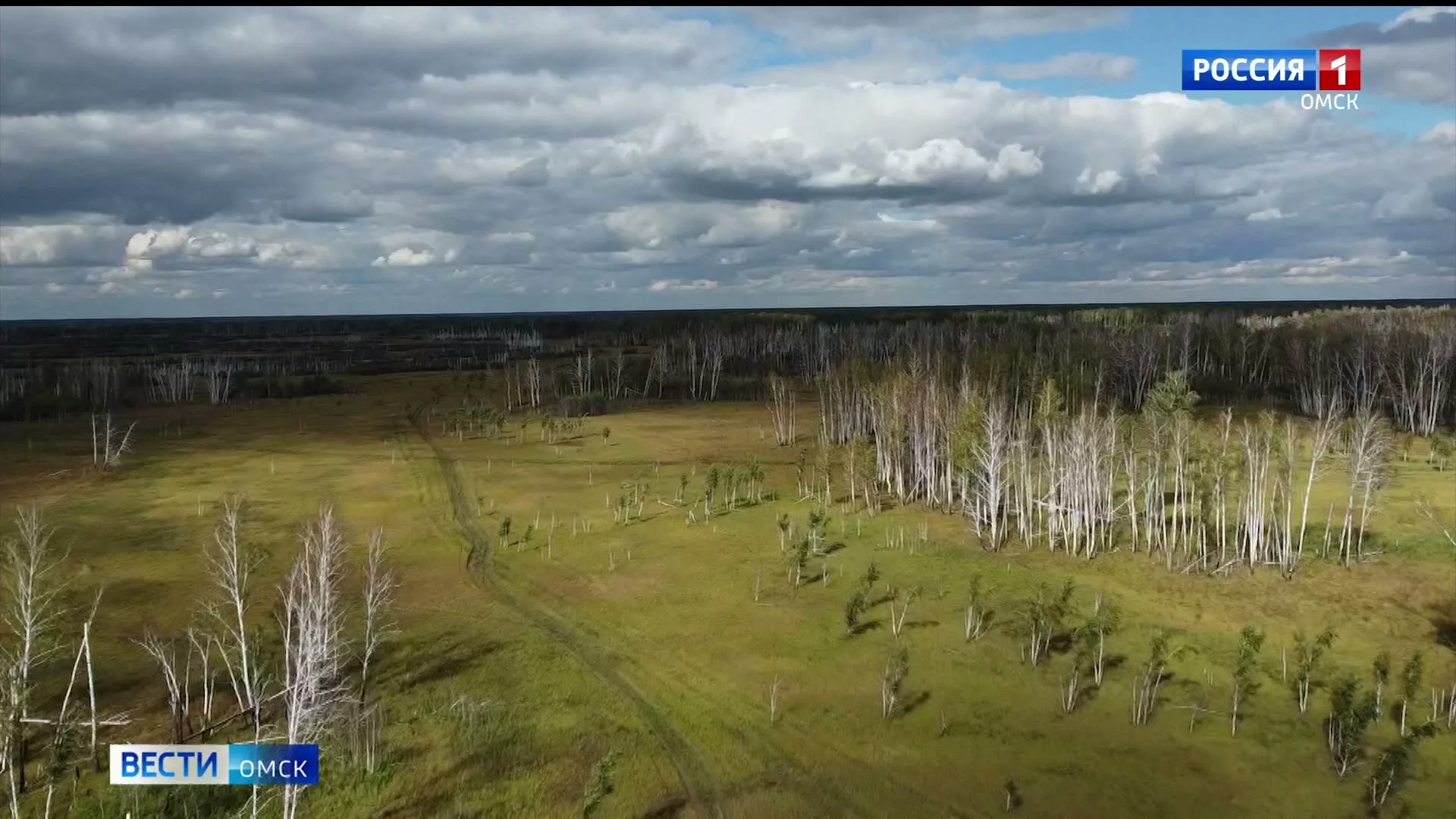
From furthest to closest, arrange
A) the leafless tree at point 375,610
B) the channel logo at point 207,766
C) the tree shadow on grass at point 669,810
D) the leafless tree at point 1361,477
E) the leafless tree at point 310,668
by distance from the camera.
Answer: the leafless tree at point 1361,477, the leafless tree at point 375,610, the tree shadow on grass at point 669,810, the channel logo at point 207,766, the leafless tree at point 310,668

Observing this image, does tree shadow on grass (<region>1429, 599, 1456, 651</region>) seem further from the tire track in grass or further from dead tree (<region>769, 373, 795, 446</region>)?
dead tree (<region>769, 373, 795, 446</region>)

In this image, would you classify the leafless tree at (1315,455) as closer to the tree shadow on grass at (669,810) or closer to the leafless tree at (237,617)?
the tree shadow on grass at (669,810)

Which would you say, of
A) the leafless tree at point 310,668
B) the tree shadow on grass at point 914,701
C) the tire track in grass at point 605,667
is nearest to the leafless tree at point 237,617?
the leafless tree at point 310,668

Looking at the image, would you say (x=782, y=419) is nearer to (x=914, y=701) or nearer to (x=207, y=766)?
(x=914, y=701)

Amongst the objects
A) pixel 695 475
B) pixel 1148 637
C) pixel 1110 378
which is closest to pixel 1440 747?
pixel 1148 637

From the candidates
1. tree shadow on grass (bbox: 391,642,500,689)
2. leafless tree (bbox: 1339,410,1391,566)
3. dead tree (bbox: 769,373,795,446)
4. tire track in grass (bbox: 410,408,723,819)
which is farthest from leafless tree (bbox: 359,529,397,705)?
dead tree (bbox: 769,373,795,446)

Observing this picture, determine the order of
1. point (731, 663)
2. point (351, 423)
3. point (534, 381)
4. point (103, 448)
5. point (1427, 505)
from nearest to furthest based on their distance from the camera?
point (731, 663) < point (1427, 505) < point (103, 448) < point (351, 423) < point (534, 381)

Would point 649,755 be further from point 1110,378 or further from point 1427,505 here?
point 1110,378

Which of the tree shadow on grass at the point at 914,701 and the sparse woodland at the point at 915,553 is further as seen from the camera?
the tree shadow on grass at the point at 914,701
